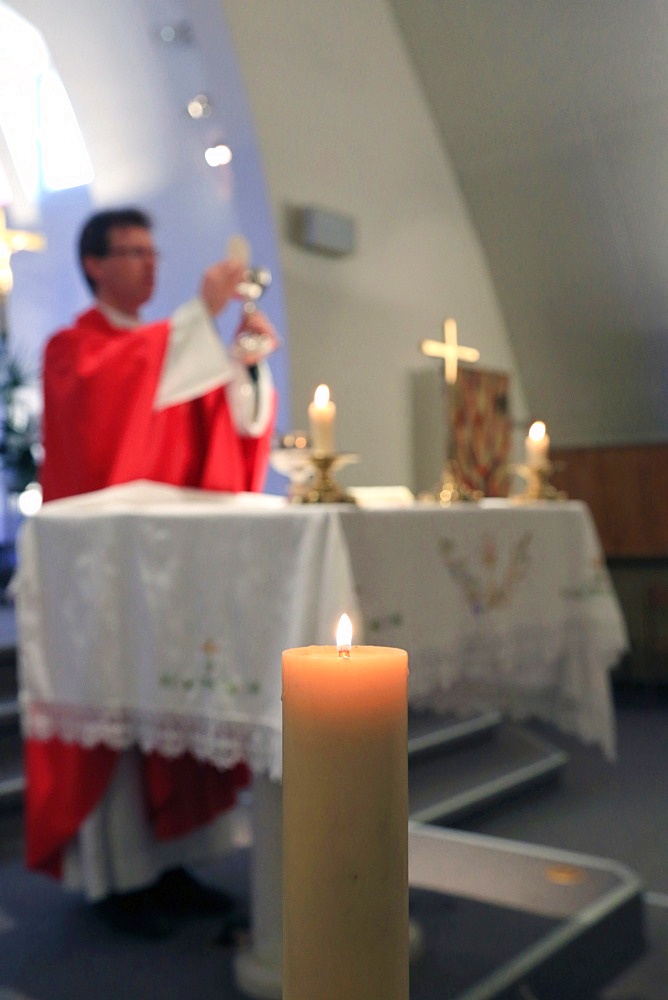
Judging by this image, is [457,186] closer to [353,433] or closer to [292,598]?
[292,598]

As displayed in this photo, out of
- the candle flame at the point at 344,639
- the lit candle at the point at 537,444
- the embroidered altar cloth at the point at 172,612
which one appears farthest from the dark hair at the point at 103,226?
the candle flame at the point at 344,639

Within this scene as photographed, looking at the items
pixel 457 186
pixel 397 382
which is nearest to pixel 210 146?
pixel 397 382

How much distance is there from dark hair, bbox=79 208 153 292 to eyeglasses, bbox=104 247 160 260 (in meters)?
0.02

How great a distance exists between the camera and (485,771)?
338cm

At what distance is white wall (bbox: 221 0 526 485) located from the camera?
838mm

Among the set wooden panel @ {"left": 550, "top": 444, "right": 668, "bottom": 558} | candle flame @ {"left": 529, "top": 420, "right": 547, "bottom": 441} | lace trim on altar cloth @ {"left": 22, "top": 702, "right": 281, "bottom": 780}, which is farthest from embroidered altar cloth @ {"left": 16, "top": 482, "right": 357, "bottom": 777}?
wooden panel @ {"left": 550, "top": 444, "right": 668, "bottom": 558}

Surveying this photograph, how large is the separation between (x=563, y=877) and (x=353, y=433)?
204 cm

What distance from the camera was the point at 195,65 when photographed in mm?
3986

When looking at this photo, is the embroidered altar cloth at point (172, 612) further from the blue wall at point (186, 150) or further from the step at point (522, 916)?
the blue wall at point (186, 150)

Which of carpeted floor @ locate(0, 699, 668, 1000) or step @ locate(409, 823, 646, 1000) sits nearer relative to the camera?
step @ locate(409, 823, 646, 1000)

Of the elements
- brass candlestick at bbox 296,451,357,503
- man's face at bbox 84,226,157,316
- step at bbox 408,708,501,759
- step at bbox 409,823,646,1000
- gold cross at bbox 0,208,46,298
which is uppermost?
gold cross at bbox 0,208,46,298

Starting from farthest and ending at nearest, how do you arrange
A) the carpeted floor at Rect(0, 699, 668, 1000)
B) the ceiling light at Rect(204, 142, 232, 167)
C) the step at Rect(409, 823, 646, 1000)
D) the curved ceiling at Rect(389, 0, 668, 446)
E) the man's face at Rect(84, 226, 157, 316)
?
the ceiling light at Rect(204, 142, 232, 167)
the man's face at Rect(84, 226, 157, 316)
the carpeted floor at Rect(0, 699, 668, 1000)
the step at Rect(409, 823, 646, 1000)
the curved ceiling at Rect(389, 0, 668, 446)

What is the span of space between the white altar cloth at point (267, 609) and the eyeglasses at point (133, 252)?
2.62 feet

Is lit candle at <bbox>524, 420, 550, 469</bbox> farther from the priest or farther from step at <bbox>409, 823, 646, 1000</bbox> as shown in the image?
step at <bbox>409, 823, 646, 1000</bbox>
